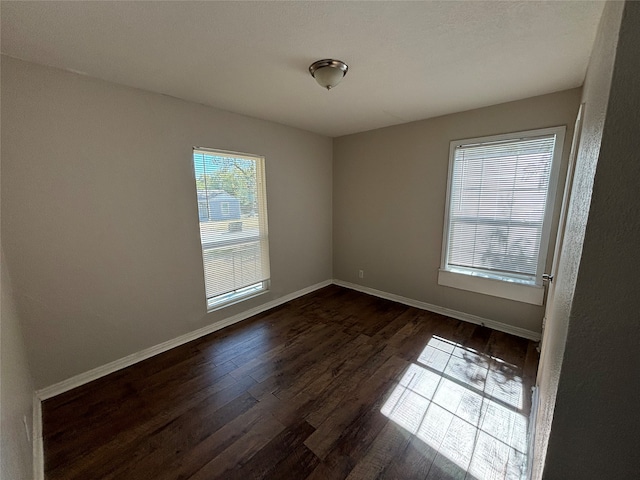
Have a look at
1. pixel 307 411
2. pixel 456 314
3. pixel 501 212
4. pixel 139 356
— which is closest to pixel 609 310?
pixel 307 411

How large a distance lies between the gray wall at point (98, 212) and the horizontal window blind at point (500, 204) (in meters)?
2.46

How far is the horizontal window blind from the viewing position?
8.05 feet

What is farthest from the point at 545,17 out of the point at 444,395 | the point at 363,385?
the point at 363,385

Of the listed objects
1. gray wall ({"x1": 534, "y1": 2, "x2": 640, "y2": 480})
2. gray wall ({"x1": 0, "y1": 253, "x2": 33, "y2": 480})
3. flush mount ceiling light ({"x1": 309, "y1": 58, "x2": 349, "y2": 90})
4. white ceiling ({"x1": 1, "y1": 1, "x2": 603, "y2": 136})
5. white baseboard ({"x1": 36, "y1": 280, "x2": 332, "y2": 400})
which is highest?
white ceiling ({"x1": 1, "y1": 1, "x2": 603, "y2": 136})

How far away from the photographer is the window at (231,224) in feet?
8.84

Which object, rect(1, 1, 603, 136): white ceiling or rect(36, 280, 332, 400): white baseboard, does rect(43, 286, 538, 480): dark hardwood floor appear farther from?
rect(1, 1, 603, 136): white ceiling

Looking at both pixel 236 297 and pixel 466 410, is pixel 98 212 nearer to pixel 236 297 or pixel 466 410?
pixel 236 297

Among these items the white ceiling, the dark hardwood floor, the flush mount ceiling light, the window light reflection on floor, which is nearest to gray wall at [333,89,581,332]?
the white ceiling

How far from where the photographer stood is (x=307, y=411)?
1779 millimetres

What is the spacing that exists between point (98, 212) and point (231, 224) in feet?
3.86

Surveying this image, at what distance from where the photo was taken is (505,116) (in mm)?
2529

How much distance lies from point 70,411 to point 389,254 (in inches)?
134

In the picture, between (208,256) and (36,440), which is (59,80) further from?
(36,440)

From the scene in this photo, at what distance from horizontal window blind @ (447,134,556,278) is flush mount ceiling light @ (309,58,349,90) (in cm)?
178
